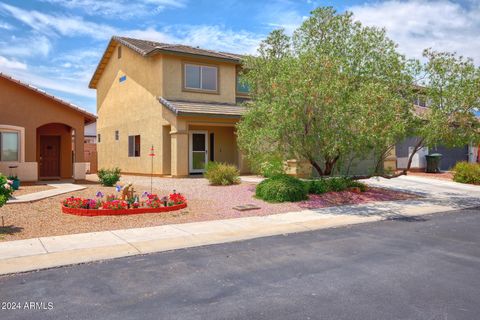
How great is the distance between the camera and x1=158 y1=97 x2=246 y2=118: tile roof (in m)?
19.4

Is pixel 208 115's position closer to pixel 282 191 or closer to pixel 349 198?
pixel 282 191

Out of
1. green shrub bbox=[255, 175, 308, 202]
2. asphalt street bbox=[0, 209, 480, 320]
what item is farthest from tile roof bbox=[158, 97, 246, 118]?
asphalt street bbox=[0, 209, 480, 320]

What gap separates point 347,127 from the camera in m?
12.7

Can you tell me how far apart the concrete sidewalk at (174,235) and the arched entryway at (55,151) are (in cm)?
1403

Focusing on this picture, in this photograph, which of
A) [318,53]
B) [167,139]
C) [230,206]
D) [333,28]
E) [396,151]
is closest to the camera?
[230,206]

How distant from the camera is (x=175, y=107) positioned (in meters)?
19.5

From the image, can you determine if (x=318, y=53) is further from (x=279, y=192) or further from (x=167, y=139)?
(x=167, y=139)

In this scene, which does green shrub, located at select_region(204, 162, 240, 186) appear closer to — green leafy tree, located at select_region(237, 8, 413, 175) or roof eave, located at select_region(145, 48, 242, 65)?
green leafy tree, located at select_region(237, 8, 413, 175)

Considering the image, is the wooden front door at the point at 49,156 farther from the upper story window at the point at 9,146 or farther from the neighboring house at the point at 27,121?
the upper story window at the point at 9,146

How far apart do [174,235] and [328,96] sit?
6.89 meters

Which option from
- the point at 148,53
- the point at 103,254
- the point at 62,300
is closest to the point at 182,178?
the point at 148,53

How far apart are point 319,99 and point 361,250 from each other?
6327 millimetres

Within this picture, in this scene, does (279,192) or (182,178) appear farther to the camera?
(182,178)

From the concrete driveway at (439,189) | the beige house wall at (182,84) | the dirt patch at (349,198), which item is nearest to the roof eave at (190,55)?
the beige house wall at (182,84)
